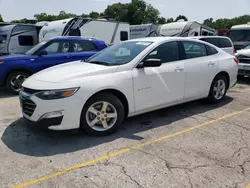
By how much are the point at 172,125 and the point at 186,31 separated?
1321cm

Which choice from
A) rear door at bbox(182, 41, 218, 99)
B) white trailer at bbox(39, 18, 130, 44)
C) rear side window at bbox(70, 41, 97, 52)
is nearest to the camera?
rear door at bbox(182, 41, 218, 99)

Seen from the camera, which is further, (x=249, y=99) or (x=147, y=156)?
(x=249, y=99)

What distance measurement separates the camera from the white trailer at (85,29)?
1183cm

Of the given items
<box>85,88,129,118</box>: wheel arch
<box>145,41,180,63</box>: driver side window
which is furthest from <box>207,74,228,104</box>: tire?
<box>85,88,129,118</box>: wheel arch

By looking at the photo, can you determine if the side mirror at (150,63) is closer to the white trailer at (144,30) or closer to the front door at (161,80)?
the front door at (161,80)

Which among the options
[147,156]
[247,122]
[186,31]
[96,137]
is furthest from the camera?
[186,31]

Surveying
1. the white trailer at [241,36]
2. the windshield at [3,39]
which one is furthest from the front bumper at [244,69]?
the windshield at [3,39]

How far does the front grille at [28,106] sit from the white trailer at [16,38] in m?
9.13

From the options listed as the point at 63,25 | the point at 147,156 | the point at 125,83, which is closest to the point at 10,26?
the point at 63,25

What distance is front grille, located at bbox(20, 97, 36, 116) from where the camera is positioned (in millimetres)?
3770

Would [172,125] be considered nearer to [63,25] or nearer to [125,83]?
[125,83]

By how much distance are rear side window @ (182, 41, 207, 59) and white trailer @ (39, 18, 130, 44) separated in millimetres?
7658

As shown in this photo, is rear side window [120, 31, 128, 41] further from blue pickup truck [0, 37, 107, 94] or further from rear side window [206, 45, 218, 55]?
rear side window [206, 45, 218, 55]

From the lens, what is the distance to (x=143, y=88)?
14.4ft
